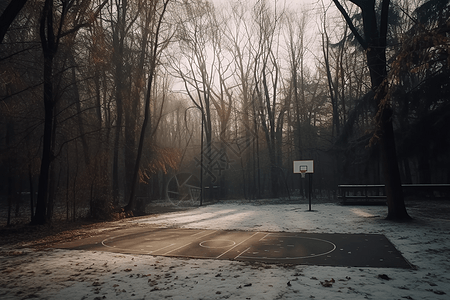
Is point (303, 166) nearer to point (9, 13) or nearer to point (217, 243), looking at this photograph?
point (217, 243)

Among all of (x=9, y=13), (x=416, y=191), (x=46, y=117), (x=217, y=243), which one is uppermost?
(x=9, y=13)

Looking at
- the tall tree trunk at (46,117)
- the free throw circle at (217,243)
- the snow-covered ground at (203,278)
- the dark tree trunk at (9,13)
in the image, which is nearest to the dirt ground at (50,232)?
the tall tree trunk at (46,117)

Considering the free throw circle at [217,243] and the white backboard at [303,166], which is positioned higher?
the white backboard at [303,166]

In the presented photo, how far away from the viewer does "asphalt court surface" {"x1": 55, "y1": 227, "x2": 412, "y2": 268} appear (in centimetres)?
574

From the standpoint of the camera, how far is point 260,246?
22.9ft

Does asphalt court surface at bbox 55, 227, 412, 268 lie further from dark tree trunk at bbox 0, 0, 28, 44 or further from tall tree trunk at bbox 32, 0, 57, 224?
dark tree trunk at bbox 0, 0, 28, 44

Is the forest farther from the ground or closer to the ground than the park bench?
farther from the ground

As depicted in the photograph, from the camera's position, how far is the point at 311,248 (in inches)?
264

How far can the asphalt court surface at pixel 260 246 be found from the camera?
5.74 meters

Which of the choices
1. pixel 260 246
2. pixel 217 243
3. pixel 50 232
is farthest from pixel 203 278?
pixel 50 232

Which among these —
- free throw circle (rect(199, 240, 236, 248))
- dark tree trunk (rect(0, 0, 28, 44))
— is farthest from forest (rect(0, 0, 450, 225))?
free throw circle (rect(199, 240, 236, 248))

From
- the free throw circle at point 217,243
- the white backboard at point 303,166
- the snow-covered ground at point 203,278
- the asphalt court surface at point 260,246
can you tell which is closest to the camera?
the snow-covered ground at point 203,278

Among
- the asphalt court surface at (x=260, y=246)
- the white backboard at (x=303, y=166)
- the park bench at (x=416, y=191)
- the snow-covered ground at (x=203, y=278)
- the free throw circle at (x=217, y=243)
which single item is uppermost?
the white backboard at (x=303, y=166)

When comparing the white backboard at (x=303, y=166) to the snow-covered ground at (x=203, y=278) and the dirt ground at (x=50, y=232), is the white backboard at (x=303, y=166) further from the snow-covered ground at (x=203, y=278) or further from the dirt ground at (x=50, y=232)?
the snow-covered ground at (x=203, y=278)
